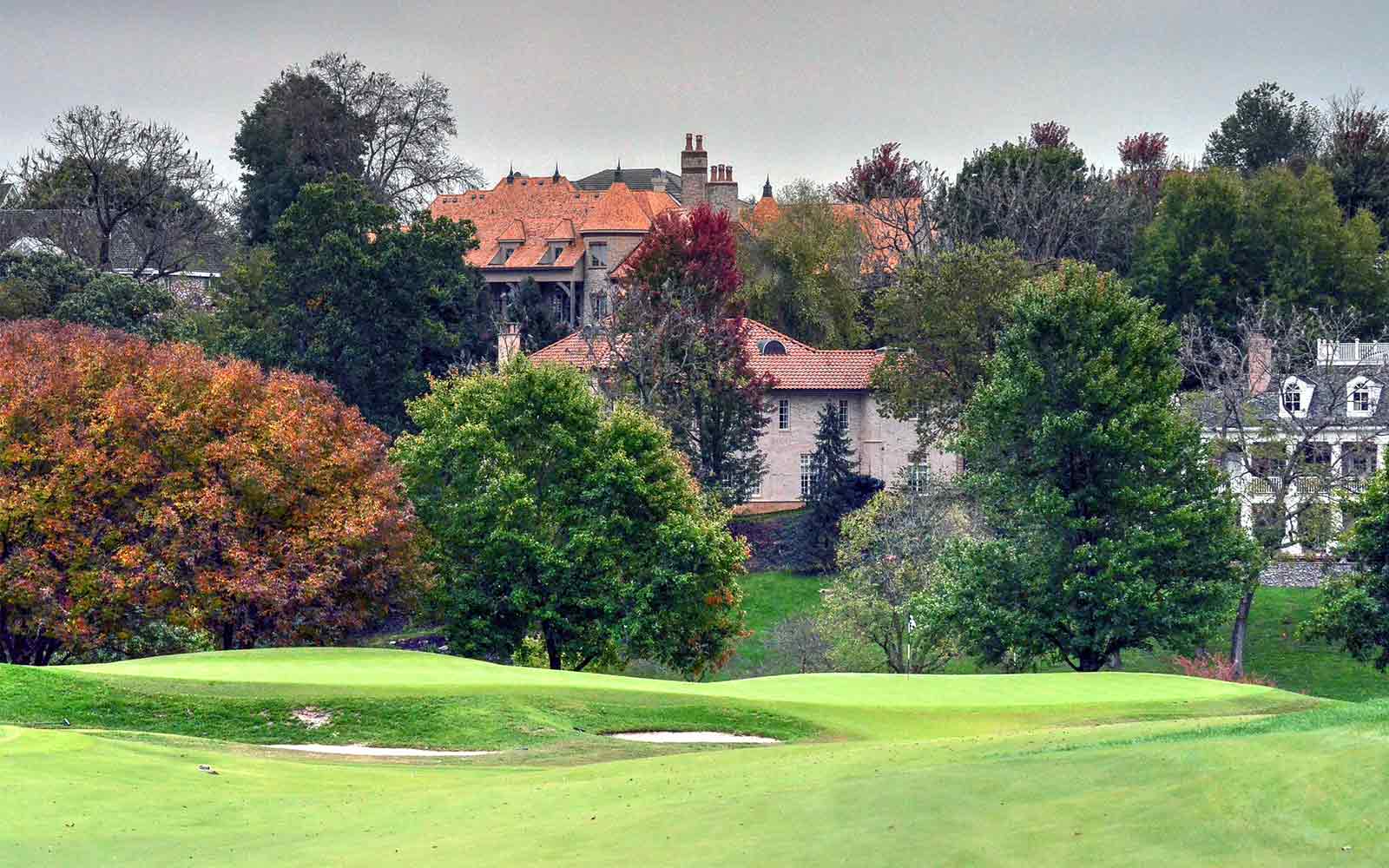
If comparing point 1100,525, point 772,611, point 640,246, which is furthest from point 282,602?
point 640,246

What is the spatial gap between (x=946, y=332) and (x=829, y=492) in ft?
26.7

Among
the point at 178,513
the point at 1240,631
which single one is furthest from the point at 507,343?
the point at 1240,631

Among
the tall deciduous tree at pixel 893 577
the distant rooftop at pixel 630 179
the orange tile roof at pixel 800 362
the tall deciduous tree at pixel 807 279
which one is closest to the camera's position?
the tall deciduous tree at pixel 893 577

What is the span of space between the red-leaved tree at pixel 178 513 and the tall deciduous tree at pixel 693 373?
24205 millimetres

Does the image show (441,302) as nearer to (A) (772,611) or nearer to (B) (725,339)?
(B) (725,339)

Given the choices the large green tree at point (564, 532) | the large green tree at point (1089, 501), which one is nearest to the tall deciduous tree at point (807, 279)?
the large green tree at point (564, 532)

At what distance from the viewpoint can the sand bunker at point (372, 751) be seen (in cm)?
2802

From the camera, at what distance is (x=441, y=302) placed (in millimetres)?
81375

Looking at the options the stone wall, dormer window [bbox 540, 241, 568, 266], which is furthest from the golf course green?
dormer window [bbox 540, 241, 568, 266]

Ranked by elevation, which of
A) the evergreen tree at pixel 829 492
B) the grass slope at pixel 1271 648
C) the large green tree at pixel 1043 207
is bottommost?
the grass slope at pixel 1271 648

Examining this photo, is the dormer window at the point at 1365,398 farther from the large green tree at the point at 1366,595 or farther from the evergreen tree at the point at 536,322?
the evergreen tree at the point at 536,322

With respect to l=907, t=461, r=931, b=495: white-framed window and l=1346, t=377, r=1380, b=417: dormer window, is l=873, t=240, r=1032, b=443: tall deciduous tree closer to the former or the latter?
l=907, t=461, r=931, b=495: white-framed window

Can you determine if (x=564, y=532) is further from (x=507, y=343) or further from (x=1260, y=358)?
(x=1260, y=358)

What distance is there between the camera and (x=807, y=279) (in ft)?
321
